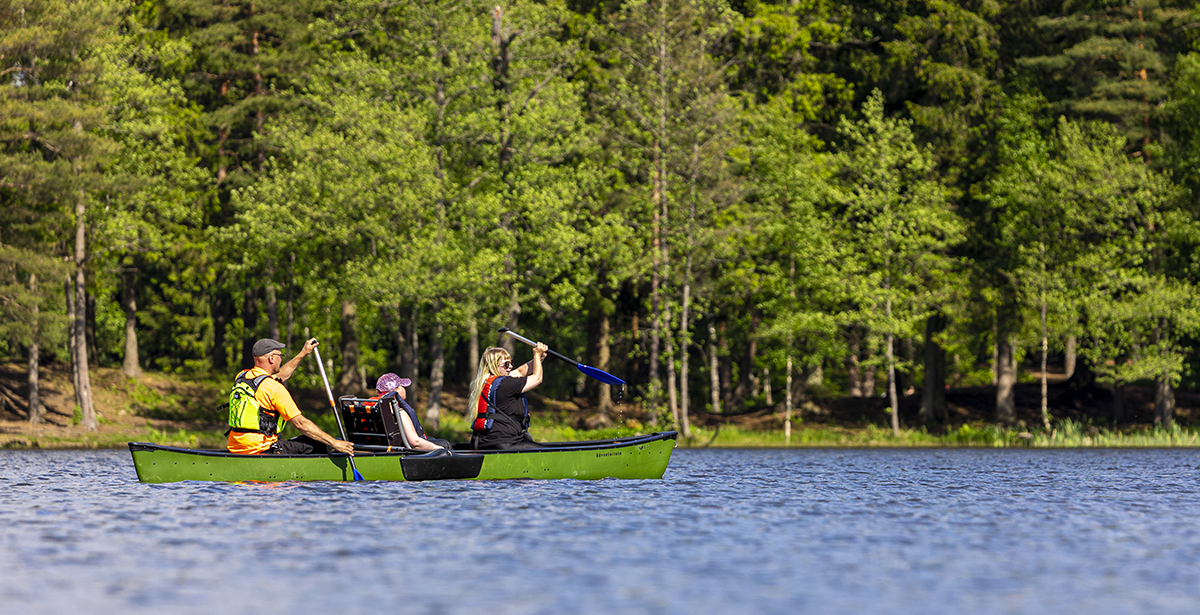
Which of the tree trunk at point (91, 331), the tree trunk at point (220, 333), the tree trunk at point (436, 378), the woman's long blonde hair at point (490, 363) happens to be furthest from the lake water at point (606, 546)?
the tree trunk at point (220, 333)

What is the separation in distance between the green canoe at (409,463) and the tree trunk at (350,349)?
941 inches

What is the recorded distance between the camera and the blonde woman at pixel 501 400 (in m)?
18.7

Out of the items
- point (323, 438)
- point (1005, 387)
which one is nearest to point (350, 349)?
point (1005, 387)

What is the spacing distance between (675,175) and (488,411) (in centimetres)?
1911

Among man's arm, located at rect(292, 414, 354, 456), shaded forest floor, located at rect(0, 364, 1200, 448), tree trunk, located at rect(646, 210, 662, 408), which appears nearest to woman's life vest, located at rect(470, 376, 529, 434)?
man's arm, located at rect(292, 414, 354, 456)

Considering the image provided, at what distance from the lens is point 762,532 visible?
45.1ft

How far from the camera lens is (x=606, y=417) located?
40281 millimetres

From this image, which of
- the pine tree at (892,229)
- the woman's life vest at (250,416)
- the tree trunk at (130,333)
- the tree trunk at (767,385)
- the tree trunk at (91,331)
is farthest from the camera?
the tree trunk at (767,385)

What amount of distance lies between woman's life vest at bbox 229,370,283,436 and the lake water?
0.90m

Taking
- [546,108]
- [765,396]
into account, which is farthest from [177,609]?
[765,396]

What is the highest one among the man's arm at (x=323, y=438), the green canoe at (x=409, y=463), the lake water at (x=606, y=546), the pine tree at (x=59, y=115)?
the pine tree at (x=59, y=115)

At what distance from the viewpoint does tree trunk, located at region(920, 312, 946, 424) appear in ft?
131

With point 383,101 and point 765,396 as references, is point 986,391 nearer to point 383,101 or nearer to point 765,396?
point 765,396

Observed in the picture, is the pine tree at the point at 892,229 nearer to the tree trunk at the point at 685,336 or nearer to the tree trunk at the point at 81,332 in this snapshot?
the tree trunk at the point at 685,336
